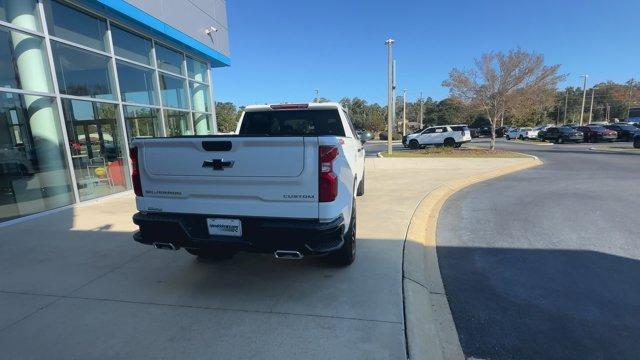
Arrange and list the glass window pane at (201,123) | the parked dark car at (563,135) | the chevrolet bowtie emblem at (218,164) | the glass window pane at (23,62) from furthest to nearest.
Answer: the parked dark car at (563,135) < the glass window pane at (201,123) < the glass window pane at (23,62) < the chevrolet bowtie emblem at (218,164)

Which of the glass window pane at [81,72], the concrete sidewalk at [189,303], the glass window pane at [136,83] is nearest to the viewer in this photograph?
the concrete sidewalk at [189,303]

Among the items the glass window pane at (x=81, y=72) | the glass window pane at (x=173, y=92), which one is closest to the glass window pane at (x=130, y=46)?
the glass window pane at (x=81, y=72)

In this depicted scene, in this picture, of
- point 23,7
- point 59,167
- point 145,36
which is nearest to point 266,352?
point 59,167

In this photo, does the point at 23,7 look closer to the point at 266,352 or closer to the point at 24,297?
the point at 24,297

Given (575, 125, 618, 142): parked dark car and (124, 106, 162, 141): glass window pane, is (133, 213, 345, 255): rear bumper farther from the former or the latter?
(575, 125, 618, 142): parked dark car

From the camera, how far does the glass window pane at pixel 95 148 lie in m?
8.40

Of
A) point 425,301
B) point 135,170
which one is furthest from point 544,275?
point 135,170

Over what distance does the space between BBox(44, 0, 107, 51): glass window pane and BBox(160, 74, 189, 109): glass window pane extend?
108 inches

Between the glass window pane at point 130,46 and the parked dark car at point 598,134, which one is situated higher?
the glass window pane at point 130,46

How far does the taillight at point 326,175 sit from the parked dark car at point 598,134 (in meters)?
36.2

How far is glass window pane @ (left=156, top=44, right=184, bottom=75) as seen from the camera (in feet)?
38.5

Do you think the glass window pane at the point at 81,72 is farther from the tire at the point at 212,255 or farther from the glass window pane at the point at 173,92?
the tire at the point at 212,255

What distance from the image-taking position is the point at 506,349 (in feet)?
9.20

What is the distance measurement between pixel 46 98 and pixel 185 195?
6.72 m
